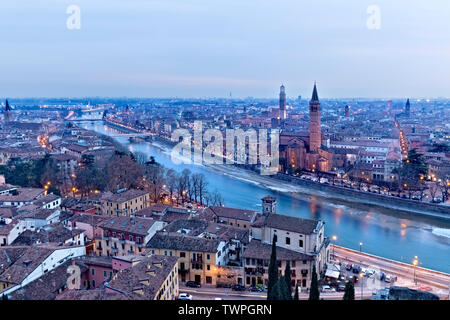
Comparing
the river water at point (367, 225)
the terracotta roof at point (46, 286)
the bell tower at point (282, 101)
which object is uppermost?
the bell tower at point (282, 101)

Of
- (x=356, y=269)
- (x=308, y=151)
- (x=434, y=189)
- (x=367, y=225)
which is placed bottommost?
(x=367, y=225)

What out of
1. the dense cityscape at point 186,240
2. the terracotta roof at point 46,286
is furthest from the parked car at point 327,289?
the terracotta roof at point 46,286

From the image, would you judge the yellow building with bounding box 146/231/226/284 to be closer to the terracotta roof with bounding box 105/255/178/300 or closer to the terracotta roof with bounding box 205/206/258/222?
the terracotta roof with bounding box 105/255/178/300

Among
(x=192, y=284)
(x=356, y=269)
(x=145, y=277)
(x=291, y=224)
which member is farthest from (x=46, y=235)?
(x=356, y=269)

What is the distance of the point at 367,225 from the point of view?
8.41 m

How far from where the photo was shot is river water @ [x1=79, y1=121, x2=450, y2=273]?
6.86 metres

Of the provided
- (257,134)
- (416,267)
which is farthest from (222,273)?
(257,134)

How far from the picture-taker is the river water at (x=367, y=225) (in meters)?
6.86

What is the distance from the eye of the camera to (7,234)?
568cm

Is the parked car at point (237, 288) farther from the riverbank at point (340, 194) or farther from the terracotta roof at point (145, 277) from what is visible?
the riverbank at point (340, 194)

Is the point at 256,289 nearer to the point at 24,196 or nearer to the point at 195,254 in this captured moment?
the point at 195,254

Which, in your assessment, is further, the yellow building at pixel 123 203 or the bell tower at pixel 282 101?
the bell tower at pixel 282 101
